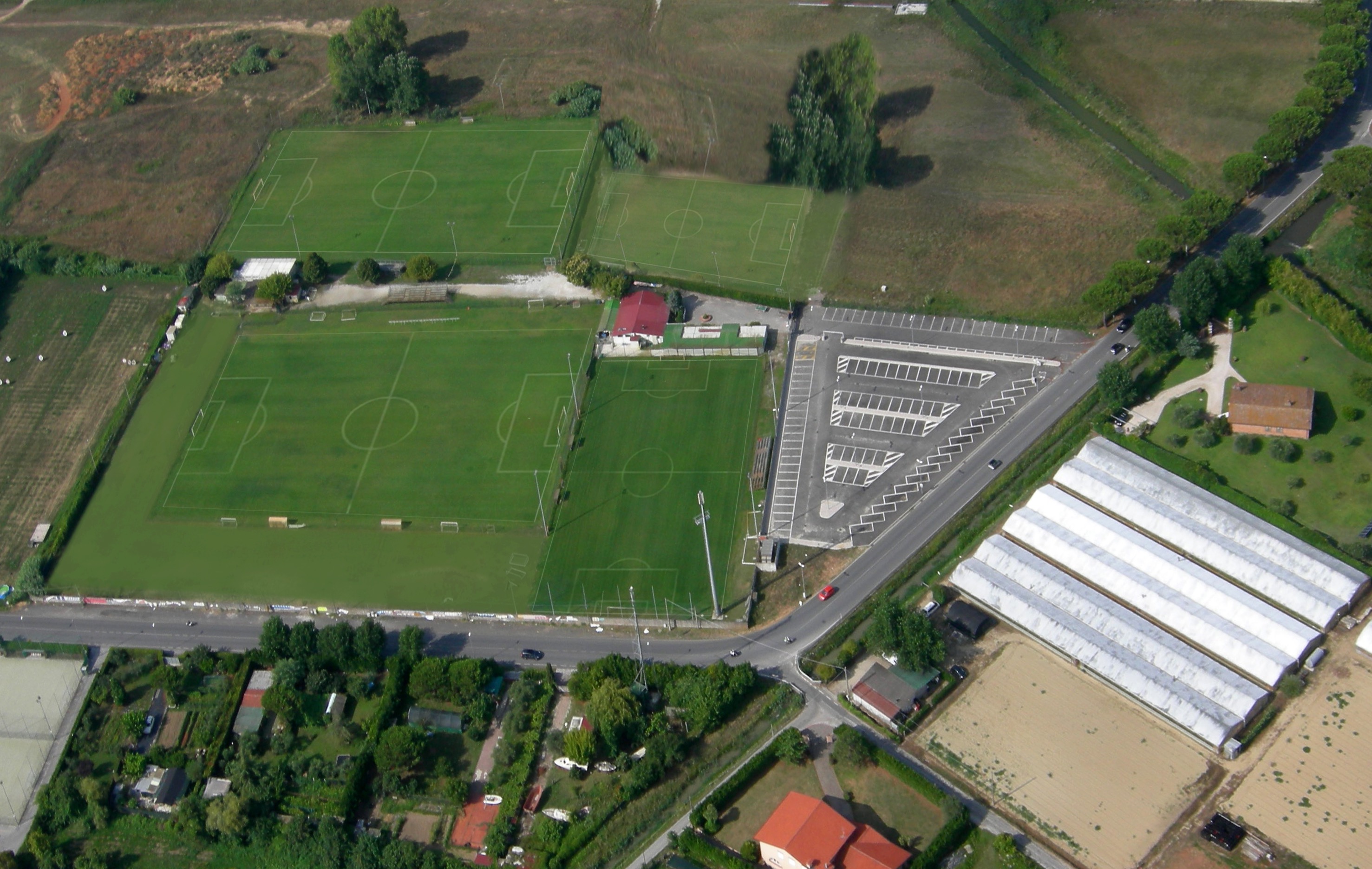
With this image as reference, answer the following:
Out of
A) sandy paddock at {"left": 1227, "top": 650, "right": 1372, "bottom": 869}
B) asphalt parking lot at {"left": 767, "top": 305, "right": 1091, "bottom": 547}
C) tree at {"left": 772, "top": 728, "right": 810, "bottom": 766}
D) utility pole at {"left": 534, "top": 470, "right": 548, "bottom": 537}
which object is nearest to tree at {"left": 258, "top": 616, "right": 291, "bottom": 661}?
utility pole at {"left": 534, "top": 470, "right": 548, "bottom": 537}

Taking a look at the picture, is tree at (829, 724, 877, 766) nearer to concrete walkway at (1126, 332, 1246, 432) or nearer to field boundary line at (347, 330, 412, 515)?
concrete walkway at (1126, 332, 1246, 432)

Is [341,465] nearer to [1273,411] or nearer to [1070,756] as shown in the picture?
[1070,756]

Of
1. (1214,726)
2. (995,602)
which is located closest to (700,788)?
(995,602)

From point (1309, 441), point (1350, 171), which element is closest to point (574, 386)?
point (1309, 441)

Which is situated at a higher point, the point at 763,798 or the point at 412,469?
the point at 412,469

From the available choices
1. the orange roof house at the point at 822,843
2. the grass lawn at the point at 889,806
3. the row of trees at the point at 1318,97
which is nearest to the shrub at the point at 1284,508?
the grass lawn at the point at 889,806

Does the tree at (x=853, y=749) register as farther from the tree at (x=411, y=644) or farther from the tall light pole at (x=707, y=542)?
the tree at (x=411, y=644)
